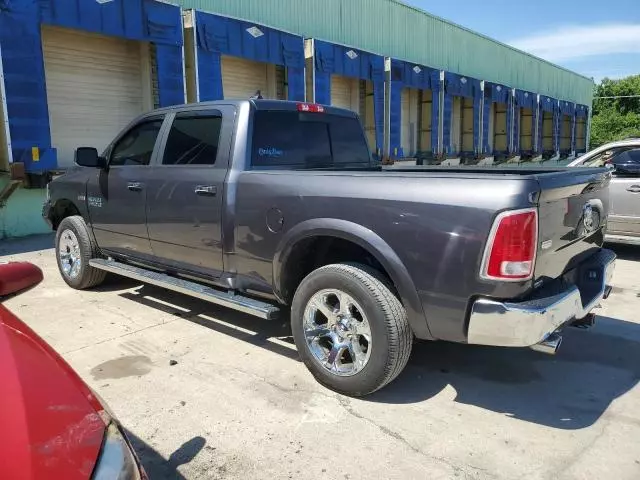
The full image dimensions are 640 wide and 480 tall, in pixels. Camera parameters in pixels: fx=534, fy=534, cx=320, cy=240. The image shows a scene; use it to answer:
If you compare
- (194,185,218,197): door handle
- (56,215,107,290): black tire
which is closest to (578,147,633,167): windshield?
(194,185,218,197): door handle

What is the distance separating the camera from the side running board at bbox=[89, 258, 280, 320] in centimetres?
383

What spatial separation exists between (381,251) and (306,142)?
1719 millimetres

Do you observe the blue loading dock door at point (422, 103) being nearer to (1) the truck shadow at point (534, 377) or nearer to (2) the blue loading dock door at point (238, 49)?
(2) the blue loading dock door at point (238, 49)

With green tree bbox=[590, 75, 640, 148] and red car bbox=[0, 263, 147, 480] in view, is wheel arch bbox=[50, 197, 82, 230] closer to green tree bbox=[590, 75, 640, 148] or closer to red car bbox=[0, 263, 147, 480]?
red car bbox=[0, 263, 147, 480]

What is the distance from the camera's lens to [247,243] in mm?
3959

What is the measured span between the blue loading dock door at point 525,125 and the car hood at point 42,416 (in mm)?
26534

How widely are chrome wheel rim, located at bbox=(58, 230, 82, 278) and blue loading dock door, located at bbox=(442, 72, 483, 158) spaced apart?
16836 mm

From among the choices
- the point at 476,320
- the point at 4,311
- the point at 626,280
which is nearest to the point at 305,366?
the point at 476,320

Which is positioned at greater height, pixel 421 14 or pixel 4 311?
pixel 421 14

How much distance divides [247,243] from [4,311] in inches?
74.5

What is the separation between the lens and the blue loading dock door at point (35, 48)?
8781 mm

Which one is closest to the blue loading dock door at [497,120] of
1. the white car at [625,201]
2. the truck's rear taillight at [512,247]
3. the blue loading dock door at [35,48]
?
the white car at [625,201]

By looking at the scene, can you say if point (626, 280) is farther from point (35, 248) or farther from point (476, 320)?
point (35, 248)

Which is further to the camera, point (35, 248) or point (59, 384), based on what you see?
point (35, 248)
